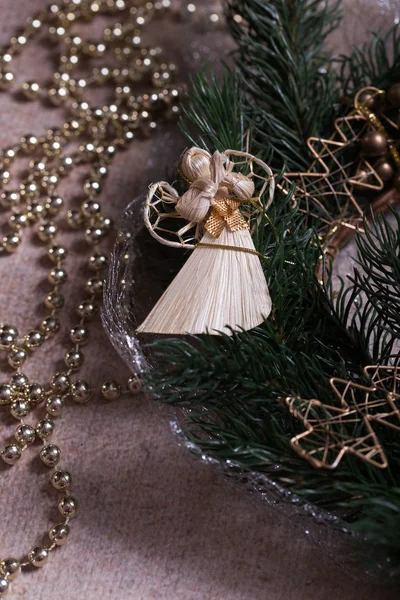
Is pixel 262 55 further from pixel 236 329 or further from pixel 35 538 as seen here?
pixel 35 538

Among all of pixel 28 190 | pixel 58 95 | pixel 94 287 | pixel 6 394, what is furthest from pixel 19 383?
pixel 58 95

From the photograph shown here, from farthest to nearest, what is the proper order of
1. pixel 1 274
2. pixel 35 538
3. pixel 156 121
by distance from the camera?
pixel 156 121 < pixel 1 274 < pixel 35 538

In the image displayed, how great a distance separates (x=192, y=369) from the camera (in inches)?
17.3

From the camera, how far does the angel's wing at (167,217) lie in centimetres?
50

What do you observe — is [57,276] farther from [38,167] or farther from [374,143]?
[374,143]

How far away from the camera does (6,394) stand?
60 centimetres

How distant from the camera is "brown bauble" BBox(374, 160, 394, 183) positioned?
0.62 meters

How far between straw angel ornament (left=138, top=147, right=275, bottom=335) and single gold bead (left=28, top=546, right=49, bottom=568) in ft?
0.69

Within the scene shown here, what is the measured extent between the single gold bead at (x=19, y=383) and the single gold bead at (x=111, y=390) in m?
0.07

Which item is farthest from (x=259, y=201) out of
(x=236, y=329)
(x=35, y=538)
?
(x=35, y=538)

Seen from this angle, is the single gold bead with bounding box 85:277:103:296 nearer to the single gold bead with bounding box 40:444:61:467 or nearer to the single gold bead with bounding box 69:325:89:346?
the single gold bead with bounding box 69:325:89:346

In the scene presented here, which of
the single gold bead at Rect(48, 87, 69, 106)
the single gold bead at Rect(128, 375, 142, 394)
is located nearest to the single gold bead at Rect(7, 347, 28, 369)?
the single gold bead at Rect(128, 375, 142, 394)

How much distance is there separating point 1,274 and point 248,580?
387 millimetres

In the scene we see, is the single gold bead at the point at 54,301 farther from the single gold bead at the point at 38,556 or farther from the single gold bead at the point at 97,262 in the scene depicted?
the single gold bead at the point at 38,556
